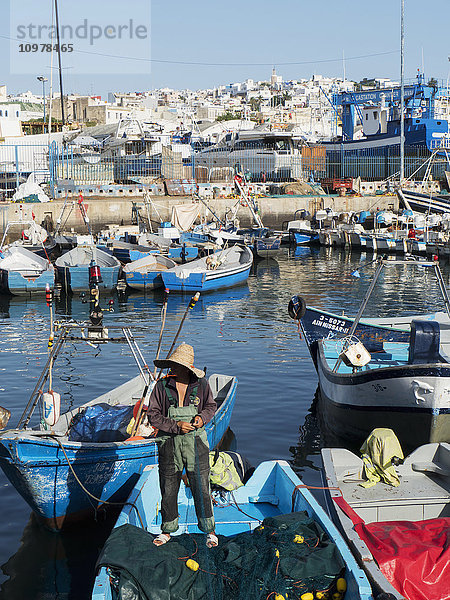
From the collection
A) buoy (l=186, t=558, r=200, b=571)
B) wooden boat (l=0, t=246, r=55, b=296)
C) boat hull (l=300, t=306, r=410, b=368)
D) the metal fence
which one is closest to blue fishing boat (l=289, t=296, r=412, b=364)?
boat hull (l=300, t=306, r=410, b=368)

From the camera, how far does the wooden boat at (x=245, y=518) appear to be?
607cm

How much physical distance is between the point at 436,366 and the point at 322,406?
12.0ft

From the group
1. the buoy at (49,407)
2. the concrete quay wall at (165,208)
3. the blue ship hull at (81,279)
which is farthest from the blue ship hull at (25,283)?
the buoy at (49,407)

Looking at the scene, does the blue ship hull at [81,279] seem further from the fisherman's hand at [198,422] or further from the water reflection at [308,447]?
the fisherman's hand at [198,422]

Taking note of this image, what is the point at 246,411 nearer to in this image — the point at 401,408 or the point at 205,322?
the point at 401,408

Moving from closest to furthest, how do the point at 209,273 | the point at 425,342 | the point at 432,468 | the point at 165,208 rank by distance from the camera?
the point at 432,468 < the point at 425,342 < the point at 209,273 < the point at 165,208

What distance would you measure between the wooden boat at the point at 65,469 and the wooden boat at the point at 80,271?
1822cm

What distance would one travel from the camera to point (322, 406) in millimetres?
13641

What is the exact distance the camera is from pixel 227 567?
6465 mm

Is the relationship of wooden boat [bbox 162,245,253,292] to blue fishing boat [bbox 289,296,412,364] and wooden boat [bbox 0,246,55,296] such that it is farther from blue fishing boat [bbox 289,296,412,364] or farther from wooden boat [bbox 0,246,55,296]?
blue fishing boat [bbox 289,296,412,364]

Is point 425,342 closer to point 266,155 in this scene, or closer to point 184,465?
point 184,465

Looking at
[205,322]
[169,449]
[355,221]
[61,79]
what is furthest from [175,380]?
[61,79]

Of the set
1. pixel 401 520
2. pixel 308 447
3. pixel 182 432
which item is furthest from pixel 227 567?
pixel 308 447

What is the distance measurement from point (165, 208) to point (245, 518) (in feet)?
124
